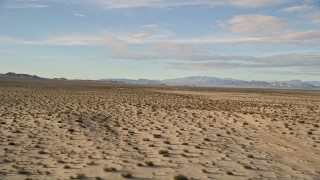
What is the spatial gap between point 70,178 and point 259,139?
9.12 metres

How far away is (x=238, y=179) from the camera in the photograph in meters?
8.75

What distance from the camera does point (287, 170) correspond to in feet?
32.3

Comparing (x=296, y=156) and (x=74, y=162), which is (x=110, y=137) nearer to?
(x=74, y=162)

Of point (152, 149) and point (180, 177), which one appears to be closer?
point (180, 177)

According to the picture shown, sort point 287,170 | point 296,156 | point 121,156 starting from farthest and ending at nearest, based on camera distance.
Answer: point 296,156, point 121,156, point 287,170

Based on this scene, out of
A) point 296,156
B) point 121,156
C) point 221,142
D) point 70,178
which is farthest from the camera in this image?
point 221,142

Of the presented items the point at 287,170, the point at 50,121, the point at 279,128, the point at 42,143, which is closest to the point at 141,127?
the point at 50,121

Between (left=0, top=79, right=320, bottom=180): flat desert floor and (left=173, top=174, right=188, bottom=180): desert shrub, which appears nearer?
(left=173, top=174, right=188, bottom=180): desert shrub

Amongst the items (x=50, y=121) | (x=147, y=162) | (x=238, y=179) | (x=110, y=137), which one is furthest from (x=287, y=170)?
(x=50, y=121)

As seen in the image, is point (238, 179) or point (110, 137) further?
point (110, 137)

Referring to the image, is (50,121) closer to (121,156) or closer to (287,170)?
(121,156)

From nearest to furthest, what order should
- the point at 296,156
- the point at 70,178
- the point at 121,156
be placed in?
the point at 70,178, the point at 121,156, the point at 296,156

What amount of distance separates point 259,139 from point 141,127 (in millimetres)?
5557

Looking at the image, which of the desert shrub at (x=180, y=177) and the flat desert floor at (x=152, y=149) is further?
the flat desert floor at (x=152, y=149)
